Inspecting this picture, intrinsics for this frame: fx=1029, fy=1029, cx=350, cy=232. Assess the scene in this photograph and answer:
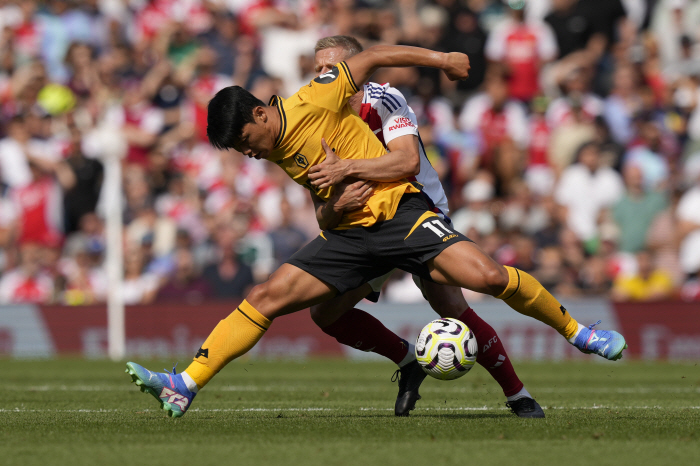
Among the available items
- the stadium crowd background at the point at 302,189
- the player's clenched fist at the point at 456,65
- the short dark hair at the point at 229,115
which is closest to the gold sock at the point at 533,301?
the player's clenched fist at the point at 456,65

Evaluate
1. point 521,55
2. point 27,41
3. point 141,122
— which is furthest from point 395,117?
point 27,41

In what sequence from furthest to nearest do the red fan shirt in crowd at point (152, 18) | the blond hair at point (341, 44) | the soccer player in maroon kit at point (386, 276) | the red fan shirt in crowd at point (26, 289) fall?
the red fan shirt in crowd at point (152, 18)
the red fan shirt in crowd at point (26, 289)
the blond hair at point (341, 44)
the soccer player in maroon kit at point (386, 276)

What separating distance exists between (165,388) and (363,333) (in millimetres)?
1581

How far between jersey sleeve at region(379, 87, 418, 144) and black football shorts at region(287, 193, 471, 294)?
0.41 meters

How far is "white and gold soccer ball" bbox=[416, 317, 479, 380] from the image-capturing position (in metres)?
6.54

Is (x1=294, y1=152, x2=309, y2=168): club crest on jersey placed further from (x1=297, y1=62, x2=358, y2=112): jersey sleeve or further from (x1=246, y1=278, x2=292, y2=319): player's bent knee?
(x1=246, y1=278, x2=292, y2=319): player's bent knee

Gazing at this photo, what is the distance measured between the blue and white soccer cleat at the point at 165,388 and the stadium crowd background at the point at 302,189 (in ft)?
27.4

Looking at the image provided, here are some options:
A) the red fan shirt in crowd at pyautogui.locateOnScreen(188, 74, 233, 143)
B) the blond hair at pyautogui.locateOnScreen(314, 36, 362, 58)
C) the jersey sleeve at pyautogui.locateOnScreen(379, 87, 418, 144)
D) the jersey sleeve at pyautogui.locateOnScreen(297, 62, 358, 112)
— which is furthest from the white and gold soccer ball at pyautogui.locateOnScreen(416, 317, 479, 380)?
the red fan shirt in crowd at pyautogui.locateOnScreen(188, 74, 233, 143)

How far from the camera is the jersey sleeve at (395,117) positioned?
21.8ft

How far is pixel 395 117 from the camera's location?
21.9 ft

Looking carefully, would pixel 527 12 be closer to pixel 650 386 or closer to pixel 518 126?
pixel 518 126

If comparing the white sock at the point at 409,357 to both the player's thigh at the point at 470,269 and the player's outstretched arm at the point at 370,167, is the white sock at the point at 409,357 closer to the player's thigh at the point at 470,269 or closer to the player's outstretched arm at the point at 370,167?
the player's thigh at the point at 470,269

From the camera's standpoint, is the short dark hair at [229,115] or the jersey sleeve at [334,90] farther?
the jersey sleeve at [334,90]

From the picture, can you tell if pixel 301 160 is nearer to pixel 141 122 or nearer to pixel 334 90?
pixel 334 90
